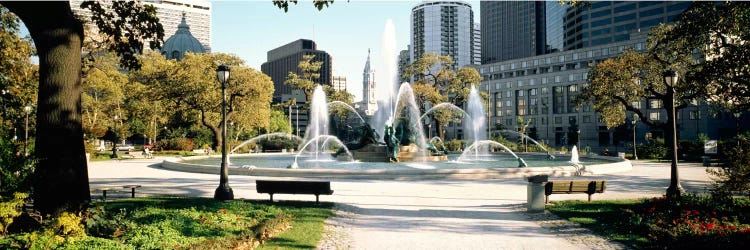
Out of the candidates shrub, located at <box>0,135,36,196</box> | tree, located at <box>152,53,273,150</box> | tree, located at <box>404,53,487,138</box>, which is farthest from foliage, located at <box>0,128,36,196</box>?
tree, located at <box>404,53,487,138</box>

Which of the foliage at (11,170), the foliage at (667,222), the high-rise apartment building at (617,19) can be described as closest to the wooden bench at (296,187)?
the foliage at (11,170)

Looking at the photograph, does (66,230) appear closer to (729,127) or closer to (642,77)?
(642,77)

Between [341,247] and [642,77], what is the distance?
37988 millimetres

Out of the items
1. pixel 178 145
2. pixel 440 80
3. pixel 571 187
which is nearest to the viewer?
pixel 571 187

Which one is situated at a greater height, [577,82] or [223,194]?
[577,82]

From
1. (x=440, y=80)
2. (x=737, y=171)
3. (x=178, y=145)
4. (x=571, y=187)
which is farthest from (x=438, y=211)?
(x=178, y=145)

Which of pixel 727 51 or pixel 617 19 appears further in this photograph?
pixel 617 19

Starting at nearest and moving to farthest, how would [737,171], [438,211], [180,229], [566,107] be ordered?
[180,229]
[737,171]
[438,211]
[566,107]

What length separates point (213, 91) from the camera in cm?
5097

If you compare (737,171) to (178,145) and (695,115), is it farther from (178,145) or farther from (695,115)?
(695,115)

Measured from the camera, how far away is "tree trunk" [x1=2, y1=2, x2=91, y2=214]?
369 inches

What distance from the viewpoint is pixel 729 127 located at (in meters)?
77.6

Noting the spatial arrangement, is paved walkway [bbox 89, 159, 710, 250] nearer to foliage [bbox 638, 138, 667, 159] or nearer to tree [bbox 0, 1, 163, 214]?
tree [bbox 0, 1, 163, 214]

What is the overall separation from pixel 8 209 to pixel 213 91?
45.1 meters
